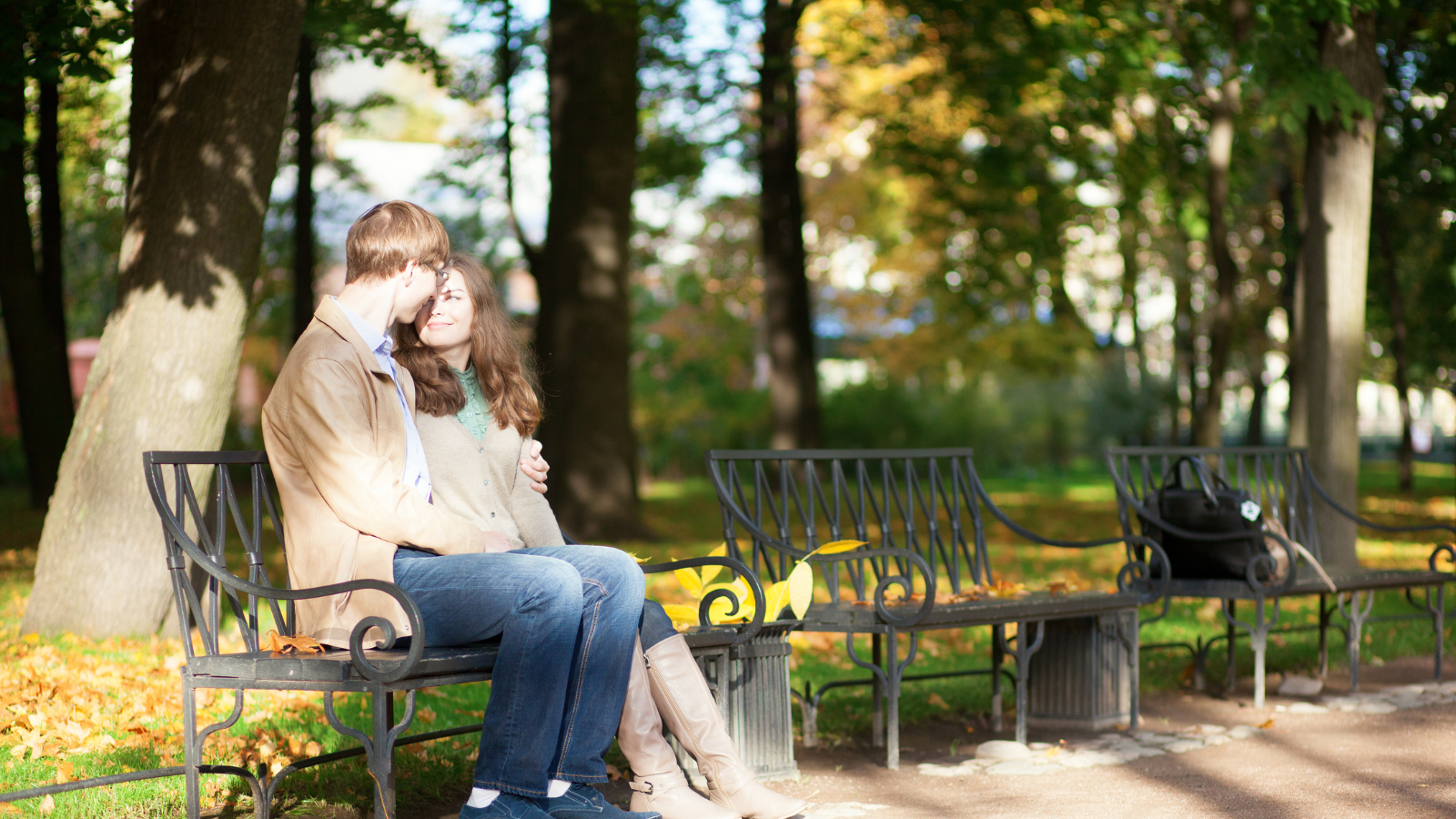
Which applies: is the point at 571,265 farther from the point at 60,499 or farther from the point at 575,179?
the point at 60,499

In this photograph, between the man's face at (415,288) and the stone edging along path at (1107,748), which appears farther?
the stone edging along path at (1107,748)

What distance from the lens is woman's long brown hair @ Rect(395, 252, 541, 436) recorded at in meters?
4.08

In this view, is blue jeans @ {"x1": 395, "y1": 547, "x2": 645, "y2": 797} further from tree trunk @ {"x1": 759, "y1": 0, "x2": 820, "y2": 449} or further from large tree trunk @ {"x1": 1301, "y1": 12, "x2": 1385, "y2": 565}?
tree trunk @ {"x1": 759, "y1": 0, "x2": 820, "y2": 449}

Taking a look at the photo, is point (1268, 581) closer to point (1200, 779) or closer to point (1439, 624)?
point (1439, 624)

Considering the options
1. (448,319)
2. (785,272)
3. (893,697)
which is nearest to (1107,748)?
(893,697)

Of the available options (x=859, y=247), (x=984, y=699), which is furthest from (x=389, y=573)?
(x=859, y=247)

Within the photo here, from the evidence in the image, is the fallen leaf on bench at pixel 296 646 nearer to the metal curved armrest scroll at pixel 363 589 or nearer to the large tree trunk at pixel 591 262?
the metal curved armrest scroll at pixel 363 589

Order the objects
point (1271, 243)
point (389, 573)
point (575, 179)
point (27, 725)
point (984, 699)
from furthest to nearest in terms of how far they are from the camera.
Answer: point (1271, 243)
point (575, 179)
point (984, 699)
point (27, 725)
point (389, 573)

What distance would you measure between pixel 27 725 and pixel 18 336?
34.3ft

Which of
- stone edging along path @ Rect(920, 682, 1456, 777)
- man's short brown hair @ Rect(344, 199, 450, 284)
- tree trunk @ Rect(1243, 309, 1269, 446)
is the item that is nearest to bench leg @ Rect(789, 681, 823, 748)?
stone edging along path @ Rect(920, 682, 1456, 777)

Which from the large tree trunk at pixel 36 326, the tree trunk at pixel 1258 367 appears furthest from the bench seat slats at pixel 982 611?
the tree trunk at pixel 1258 367

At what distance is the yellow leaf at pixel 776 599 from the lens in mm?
4453

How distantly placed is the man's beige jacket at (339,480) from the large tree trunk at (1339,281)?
6.75 meters

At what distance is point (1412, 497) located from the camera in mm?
20359
